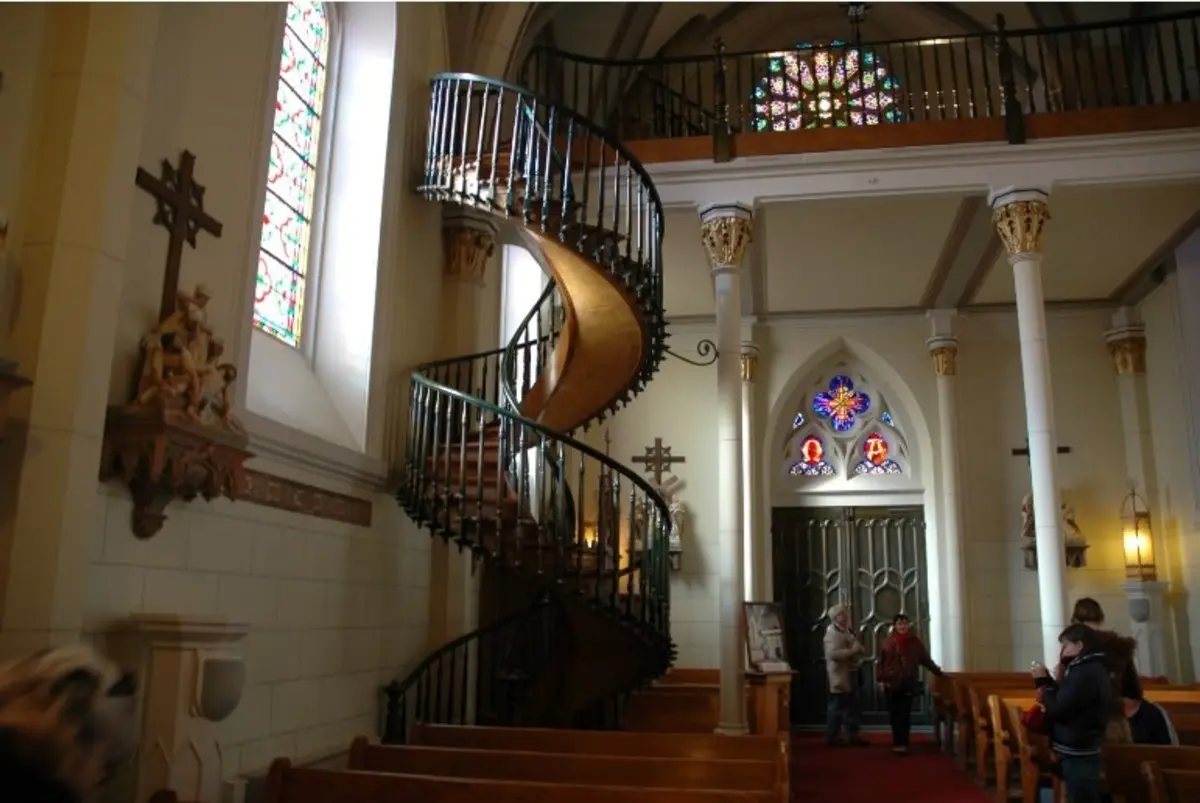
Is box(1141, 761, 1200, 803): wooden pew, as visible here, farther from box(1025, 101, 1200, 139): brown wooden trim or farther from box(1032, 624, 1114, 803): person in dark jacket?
box(1025, 101, 1200, 139): brown wooden trim

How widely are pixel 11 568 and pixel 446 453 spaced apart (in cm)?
310

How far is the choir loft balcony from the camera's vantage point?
320 inches

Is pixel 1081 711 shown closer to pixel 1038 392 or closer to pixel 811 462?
pixel 1038 392

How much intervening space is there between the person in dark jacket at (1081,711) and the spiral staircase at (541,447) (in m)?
2.67

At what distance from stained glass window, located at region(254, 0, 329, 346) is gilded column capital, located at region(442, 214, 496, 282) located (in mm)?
1288

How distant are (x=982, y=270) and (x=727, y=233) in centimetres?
376

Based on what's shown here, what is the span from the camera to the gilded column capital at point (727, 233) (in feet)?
26.8

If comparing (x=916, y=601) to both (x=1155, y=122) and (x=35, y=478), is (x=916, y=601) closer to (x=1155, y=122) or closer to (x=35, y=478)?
(x=1155, y=122)

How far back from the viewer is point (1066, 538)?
34.8 ft

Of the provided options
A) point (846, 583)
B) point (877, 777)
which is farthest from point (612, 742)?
point (846, 583)

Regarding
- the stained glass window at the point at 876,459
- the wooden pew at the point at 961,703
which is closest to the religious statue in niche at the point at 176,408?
the wooden pew at the point at 961,703

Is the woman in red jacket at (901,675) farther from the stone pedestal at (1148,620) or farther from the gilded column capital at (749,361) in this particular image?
the gilded column capital at (749,361)

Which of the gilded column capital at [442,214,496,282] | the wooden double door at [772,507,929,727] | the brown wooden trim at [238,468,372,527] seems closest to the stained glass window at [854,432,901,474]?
the wooden double door at [772,507,929,727]

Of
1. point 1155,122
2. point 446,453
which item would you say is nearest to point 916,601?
point 1155,122
